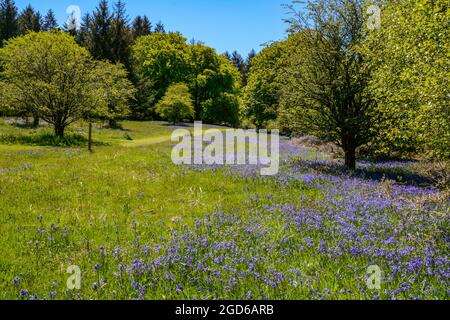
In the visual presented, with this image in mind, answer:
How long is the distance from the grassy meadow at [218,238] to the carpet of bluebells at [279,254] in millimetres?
25

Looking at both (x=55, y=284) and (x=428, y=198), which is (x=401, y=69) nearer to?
(x=428, y=198)

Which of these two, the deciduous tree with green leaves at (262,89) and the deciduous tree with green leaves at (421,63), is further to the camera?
the deciduous tree with green leaves at (262,89)

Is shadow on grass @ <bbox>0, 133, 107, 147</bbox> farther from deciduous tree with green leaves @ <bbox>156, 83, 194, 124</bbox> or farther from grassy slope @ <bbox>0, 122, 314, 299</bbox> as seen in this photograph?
deciduous tree with green leaves @ <bbox>156, 83, 194, 124</bbox>

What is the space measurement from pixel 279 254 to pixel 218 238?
4.56 feet

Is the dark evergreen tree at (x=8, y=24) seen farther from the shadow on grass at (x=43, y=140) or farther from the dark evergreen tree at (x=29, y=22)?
the shadow on grass at (x=43, y=140)

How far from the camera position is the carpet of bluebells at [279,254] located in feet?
16.8

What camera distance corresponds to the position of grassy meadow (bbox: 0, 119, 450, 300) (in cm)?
Answer: 522

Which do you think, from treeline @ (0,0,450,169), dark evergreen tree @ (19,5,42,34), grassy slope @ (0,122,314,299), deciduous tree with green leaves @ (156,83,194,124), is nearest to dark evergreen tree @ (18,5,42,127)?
dark evergreen tree @ (19,5,42,34)

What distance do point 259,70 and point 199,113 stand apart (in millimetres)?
23224

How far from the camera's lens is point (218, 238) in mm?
7262

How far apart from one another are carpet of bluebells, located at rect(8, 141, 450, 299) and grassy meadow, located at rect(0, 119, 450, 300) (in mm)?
25

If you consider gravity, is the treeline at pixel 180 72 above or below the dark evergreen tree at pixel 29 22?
below

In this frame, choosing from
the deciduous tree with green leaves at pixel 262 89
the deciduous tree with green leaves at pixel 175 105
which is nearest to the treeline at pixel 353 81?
the deciduous tree with green leaves at pixel 175 105
